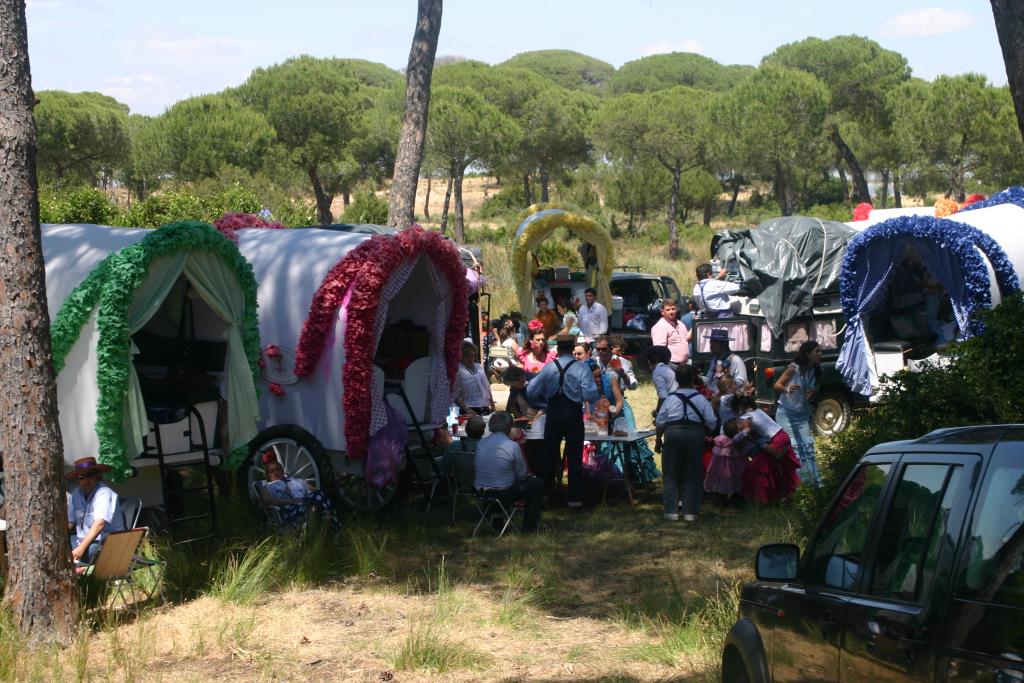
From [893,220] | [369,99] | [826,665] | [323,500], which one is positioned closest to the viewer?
[826,665]

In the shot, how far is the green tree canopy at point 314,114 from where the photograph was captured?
50.8 metres

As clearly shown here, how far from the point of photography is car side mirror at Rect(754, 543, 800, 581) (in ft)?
13.2

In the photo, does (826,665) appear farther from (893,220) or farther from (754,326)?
(754,326)

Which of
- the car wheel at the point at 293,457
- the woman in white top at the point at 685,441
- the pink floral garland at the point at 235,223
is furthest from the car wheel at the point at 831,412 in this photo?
the pink floral garland at the point at 235,223

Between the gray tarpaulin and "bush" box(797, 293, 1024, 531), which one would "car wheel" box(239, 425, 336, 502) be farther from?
the gray tarpaulin

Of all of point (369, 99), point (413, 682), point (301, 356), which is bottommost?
point (413, 682)

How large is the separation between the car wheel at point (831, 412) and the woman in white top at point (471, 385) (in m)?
4.46

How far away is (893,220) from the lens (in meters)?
13.9

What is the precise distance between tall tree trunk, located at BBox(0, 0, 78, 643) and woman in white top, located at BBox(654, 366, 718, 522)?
564 cm

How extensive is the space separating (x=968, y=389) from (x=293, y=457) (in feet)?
21.3

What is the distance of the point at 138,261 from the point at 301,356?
1894mm

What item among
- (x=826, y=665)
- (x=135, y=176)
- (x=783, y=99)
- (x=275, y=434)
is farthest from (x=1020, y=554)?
(x=135, y=176)

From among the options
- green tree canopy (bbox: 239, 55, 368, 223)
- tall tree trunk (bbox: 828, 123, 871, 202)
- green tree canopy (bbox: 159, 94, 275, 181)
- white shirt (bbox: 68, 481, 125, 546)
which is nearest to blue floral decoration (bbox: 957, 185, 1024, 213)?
white shirt (bbox: 68, 481, 125, 546)

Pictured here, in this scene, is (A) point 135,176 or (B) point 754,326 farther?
(A) point 135,176
